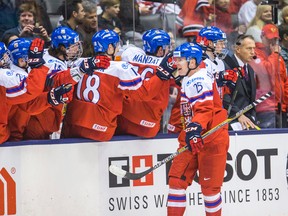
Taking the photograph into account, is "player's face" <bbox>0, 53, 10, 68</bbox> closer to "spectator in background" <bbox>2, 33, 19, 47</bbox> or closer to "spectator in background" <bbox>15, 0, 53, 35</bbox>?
"spectator in background" <bbox>2, 33, 19, 47</bbox>

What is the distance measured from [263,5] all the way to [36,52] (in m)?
2.47

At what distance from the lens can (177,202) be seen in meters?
7.62

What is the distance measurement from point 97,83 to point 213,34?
1.15m

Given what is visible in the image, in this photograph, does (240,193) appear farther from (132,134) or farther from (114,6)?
(114,6)

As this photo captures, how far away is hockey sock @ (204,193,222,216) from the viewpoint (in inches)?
300

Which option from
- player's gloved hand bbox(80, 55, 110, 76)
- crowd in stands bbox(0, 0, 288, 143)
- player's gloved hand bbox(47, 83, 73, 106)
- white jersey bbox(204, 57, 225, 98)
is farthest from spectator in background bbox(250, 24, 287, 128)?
player's gloved hand bbox(47, 83, 73, 106)

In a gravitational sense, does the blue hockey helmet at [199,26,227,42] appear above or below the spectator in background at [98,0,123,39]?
below

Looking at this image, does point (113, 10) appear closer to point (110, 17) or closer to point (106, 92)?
point (110, 17)

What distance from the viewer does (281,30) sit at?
955cm

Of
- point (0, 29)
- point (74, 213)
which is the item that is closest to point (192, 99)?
point (74, 213)

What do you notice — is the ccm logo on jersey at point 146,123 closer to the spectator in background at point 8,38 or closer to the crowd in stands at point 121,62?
the crowd in stands at point 121,62

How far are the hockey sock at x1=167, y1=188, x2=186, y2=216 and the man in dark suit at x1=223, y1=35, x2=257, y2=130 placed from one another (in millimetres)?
1243

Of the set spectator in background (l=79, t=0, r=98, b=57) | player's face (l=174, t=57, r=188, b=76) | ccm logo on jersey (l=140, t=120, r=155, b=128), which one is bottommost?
ccm logo on jersey (l=140, t=120, r=155, b=128)

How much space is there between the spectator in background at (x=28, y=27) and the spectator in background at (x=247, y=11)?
1.73m
